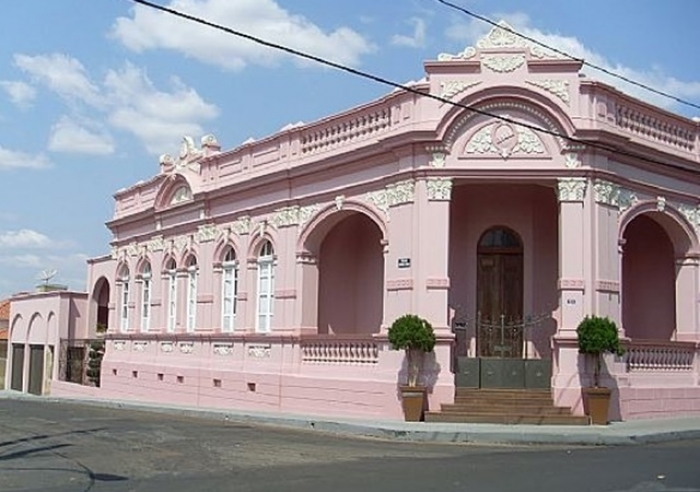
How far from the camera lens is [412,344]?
18328mm

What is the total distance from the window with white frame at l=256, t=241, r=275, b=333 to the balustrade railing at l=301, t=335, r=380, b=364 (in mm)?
1961

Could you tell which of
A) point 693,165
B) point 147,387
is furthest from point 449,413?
point 147,387

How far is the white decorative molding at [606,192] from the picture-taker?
62.1 feet

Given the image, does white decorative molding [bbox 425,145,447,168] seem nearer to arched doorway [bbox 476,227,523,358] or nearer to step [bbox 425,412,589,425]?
arched doorway [bbox 476,227,523,358]

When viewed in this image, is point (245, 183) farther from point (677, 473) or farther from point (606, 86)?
point (677, 473)

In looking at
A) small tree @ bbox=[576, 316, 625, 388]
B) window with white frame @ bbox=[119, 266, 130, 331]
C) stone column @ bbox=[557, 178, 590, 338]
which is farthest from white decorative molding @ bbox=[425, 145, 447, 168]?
window with white frame @ bbox=[119, 266, 130, 331]

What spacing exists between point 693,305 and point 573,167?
4967mm

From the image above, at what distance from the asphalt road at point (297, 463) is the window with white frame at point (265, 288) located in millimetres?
5824

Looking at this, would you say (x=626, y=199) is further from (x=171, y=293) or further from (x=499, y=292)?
(x=171, y=293)

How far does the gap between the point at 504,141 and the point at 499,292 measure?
11.7 ft

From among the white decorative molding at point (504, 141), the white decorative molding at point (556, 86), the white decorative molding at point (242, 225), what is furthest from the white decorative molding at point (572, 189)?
the white decorative molding at point (242, 225)

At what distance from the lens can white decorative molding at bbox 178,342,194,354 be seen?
26719 millimetres

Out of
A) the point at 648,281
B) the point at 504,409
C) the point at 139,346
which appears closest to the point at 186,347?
the point at 139,346

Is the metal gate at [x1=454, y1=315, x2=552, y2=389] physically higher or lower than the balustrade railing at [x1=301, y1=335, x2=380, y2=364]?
lower
